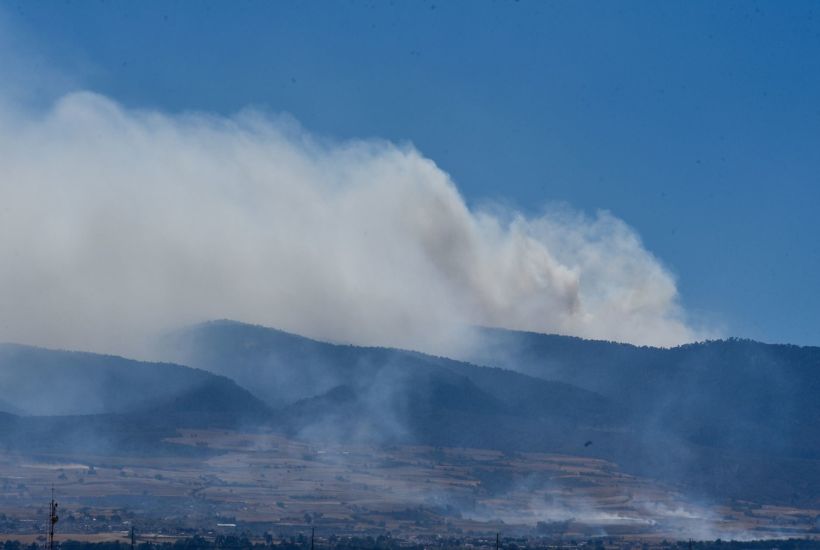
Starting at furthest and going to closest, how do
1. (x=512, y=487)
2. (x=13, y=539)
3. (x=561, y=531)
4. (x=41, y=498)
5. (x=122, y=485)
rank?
(x=512, y=487)
(x=122, y=485)
(x=41, y=498)
(x=561, y=531)
(x=13, y=539)

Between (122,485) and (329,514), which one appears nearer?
(329,514)

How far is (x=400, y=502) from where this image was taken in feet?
508

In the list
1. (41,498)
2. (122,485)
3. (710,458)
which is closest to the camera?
(41,498)

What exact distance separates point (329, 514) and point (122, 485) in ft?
98.2

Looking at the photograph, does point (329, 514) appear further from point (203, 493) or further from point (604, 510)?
point (604, 510)

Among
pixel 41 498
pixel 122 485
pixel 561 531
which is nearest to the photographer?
pixel 561 531

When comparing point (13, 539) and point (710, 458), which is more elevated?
point (710, 458)

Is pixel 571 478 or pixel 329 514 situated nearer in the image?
pixel 329 514

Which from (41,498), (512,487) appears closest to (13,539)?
(41,498)

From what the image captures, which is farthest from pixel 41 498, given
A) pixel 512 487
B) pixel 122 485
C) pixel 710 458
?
pixel 710 458

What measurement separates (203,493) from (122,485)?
459 inches

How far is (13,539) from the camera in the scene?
380ft

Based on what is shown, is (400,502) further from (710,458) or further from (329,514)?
(710,458)

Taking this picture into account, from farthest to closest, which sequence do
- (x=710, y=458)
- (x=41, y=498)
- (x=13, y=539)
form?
(x=710, y=458), (x=41, y=498), (x=13, y=539)
